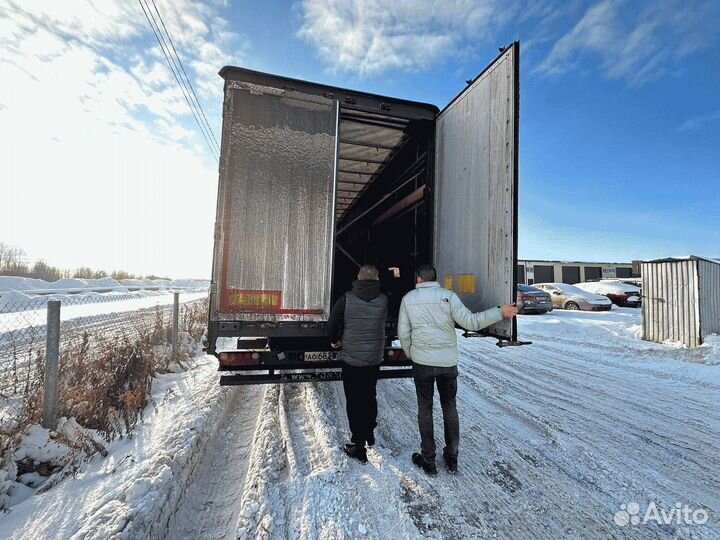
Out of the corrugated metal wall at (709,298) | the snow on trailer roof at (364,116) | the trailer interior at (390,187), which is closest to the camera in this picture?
the snow on trailer roof at (364,116)

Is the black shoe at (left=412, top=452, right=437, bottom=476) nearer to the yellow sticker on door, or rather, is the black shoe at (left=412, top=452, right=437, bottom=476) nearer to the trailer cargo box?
the trailer cargo box

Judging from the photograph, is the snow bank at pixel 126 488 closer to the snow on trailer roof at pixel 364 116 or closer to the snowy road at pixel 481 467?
the snowy road at pixel 481 467

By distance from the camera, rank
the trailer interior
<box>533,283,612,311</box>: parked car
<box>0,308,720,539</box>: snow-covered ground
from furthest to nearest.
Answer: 1. <box>533,283,612,311</box>: parked car
2. the trailer interior
3. <box>0,308,720,539</box>: snow-covered ground

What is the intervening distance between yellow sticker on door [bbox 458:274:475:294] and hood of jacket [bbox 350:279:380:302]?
1031 millimetres

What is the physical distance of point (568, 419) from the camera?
4066mm

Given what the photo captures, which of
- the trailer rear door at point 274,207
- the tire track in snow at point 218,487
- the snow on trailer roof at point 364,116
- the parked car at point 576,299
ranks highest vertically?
the snow on trailer roof at point 364,116

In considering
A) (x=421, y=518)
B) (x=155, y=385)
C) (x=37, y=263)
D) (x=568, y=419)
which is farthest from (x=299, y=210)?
(x=37, y=263)

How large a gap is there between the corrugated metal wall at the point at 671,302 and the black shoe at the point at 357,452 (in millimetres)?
9135

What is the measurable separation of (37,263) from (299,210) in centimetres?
4842

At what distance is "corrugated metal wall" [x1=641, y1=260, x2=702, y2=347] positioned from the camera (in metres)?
8.08

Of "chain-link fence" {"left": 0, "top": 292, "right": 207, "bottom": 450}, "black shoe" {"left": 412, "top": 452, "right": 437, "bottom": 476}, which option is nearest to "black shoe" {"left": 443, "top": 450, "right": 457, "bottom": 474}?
"black shoe" {"left": 412, "top": 452, "right": 437, "bottom": 476}

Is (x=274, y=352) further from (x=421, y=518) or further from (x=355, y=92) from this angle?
(x=355, y=92)

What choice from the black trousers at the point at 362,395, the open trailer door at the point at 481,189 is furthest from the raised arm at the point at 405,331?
the open trailer door at the point at 481,189

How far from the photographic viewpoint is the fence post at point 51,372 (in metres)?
3.11
